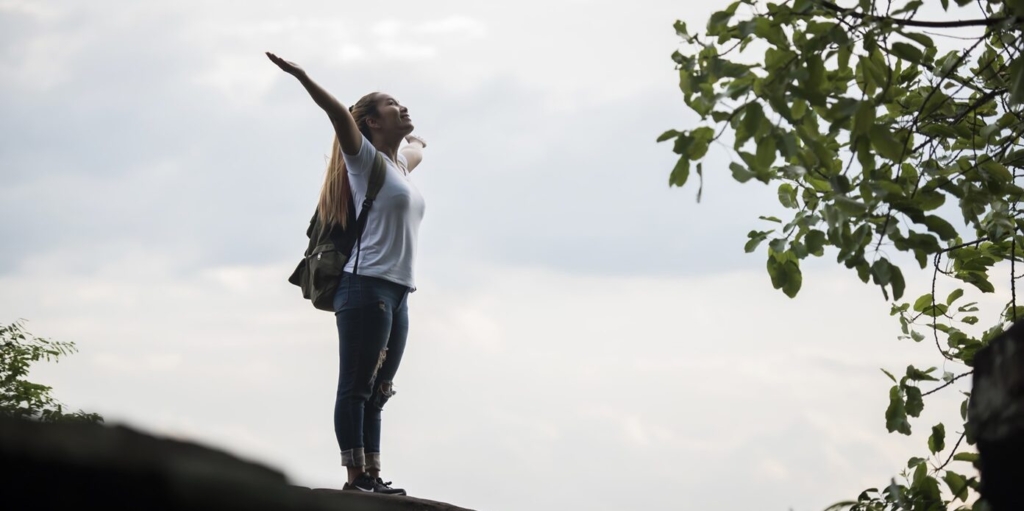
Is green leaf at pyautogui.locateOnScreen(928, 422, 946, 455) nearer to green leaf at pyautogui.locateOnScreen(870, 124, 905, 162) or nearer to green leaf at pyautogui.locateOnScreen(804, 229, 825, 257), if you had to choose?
green leaf at pyautogui.locateOnScreen(804, 229, 825, 257)

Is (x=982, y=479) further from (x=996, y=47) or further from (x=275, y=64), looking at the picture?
(x=996, y=47)

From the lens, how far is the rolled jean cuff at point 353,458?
5441 mm

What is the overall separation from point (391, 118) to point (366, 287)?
118 centimetres

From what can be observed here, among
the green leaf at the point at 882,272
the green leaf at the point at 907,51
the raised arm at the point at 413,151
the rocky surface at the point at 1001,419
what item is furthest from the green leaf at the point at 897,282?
the raised arm at the point at 413,151

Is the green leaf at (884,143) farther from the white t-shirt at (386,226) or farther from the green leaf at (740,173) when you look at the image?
the white t-shirt at (386,226)

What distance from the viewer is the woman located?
543 centimetres

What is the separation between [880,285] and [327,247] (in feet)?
10.6

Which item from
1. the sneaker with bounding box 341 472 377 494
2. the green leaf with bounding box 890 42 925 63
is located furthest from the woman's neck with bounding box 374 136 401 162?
the green leaf with bounding box 890 42 925 63

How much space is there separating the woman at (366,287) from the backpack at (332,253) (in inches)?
1.4

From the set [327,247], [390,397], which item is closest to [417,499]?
[390,397]

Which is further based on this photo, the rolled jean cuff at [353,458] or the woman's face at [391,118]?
the woman's face at [391,118]

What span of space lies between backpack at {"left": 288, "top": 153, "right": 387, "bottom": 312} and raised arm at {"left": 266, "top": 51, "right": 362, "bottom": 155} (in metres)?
0.34

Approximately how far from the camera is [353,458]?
5.44 metres

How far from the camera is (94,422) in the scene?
4.43ft
